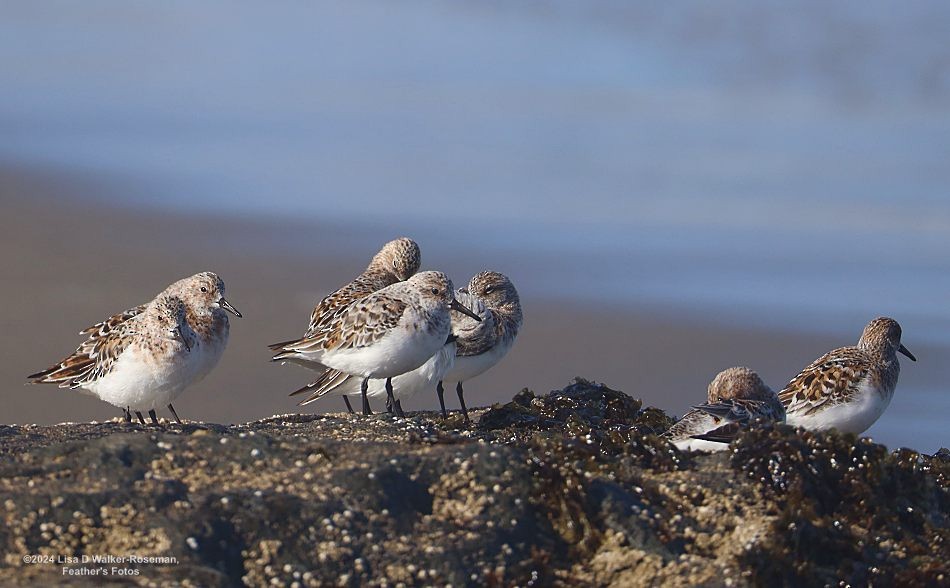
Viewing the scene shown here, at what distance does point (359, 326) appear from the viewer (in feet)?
38.0

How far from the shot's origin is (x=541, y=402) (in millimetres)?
12031

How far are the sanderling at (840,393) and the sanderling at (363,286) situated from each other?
3971mm

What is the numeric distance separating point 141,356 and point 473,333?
3.48m

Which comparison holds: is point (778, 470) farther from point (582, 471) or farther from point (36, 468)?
point (36, 468)

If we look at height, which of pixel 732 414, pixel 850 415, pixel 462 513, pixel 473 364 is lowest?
pixel 850 415

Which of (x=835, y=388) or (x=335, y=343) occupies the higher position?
(x=335, y=343)

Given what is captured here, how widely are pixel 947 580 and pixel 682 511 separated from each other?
1.40 metres

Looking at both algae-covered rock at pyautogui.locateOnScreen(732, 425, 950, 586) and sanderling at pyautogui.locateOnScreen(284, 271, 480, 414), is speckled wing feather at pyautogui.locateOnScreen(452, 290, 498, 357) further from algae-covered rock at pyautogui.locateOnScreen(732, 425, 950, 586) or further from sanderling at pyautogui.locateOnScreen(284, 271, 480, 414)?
algae-covered rock at pyautogui.locateOnScreen(732, 425, 950, 586)

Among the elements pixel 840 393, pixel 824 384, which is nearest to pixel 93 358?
pixel 824 384

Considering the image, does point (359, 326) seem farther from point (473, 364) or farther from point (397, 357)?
point (473, 364)

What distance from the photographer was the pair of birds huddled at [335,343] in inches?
420

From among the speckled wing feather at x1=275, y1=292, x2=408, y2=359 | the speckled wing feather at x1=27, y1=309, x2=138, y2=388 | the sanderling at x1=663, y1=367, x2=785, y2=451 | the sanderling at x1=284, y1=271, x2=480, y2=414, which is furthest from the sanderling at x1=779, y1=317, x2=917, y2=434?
the speckled wing feather at x1=27, y1=309, x2=138, y2=388

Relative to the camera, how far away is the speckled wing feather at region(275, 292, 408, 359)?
11492 mm

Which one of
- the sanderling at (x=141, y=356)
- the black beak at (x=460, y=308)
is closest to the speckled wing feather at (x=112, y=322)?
the sanderling at (x=141, y=356)
